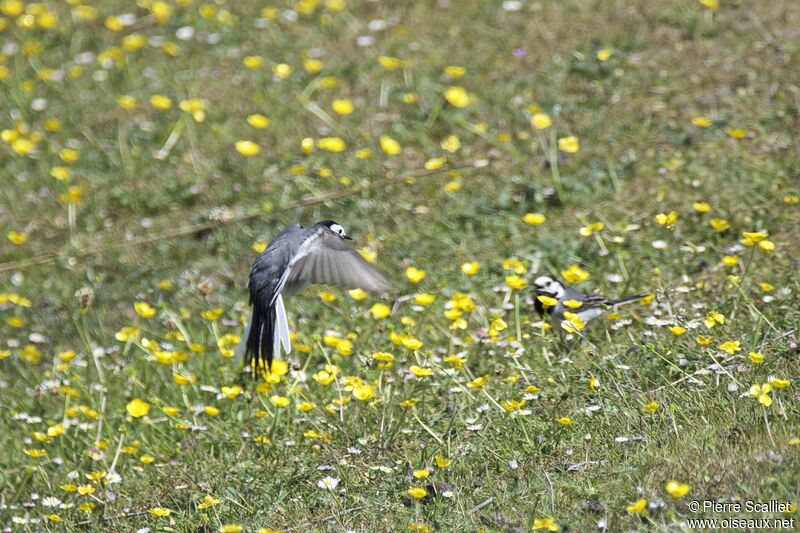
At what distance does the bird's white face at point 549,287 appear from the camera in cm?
460

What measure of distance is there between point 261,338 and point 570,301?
1283 mm

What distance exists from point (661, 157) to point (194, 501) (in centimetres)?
325

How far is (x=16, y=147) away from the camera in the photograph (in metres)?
6.90

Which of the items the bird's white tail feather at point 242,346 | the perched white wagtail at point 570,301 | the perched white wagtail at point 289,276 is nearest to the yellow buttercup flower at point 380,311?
the perched white wagtail at point 289,276

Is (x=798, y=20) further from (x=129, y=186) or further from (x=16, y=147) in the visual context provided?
(x=16, y=147)

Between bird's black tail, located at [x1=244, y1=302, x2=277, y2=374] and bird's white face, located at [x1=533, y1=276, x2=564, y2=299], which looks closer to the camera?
bird's black tail, located at [x1=244, y1=302, x2=277, y2=374]

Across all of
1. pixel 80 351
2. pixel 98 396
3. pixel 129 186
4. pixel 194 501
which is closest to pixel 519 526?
pixel 194 501

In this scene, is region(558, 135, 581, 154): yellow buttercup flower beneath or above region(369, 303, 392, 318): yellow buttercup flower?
above

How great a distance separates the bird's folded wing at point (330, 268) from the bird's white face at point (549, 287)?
73 centimetres

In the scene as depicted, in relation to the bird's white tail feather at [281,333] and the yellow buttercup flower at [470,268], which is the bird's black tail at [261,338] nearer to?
the bird's white tail feather at [281,333]

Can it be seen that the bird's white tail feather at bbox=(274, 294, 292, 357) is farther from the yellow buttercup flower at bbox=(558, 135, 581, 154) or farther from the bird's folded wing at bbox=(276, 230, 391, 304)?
the yellow buttercup flower at bbox=(558, 135, 581, 154)

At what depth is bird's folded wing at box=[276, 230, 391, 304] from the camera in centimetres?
430

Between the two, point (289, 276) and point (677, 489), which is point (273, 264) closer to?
point (289, 276)

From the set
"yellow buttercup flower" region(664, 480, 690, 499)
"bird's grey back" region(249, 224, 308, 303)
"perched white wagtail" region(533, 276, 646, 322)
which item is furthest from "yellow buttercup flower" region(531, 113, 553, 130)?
"yellow buttercup flower" region(664, 480, 690, 499)
